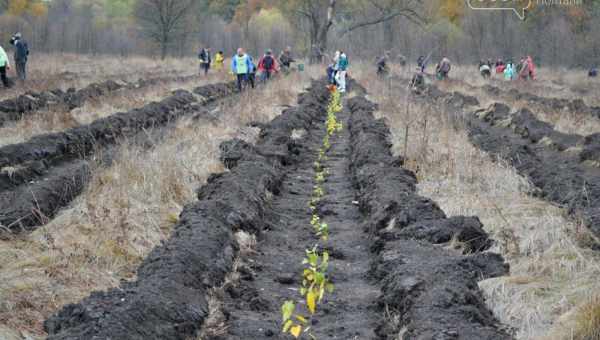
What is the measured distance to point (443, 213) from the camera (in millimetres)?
9414

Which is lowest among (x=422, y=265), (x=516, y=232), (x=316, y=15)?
(x=516, y=232)

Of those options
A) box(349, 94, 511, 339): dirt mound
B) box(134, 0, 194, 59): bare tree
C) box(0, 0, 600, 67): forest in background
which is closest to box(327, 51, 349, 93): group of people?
box(349, 94, 511, 339): dirt mound

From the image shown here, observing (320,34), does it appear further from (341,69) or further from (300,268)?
(300,268)

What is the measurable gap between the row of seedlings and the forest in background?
1502 inches

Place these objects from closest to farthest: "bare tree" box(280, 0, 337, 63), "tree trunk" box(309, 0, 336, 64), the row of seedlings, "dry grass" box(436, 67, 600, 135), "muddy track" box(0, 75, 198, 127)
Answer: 1. the row of seedlings
2. "muddy track" box(0, 75, 198, 127)
3. "dry grass" box(436, 67, 600, 135)
4. "tree trunk" box(309, 0, 336, 64)
5. "bare tree" box(280, 0, 337, 63)

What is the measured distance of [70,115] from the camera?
18469 mm

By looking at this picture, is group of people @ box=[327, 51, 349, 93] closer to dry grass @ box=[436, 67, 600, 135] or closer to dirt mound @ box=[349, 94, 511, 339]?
dry grass @ box=[436, 67, 600, 135]

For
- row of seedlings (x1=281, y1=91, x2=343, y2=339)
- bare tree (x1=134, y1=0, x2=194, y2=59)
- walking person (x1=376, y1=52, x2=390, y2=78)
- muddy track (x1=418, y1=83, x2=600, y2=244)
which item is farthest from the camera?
bare tree (x1=134, y1=0, x2=194, y2=59)

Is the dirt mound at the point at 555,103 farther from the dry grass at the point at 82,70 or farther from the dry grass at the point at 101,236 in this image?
the dry grass at the point at 82,70

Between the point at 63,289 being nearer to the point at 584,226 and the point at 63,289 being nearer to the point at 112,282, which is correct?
the point at 112,282

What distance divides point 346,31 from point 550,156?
4261 centimetres

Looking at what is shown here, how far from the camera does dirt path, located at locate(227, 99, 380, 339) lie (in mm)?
6574

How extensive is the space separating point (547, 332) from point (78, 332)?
3154mm

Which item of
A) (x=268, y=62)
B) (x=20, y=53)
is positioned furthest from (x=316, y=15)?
(x=20, y=53)
